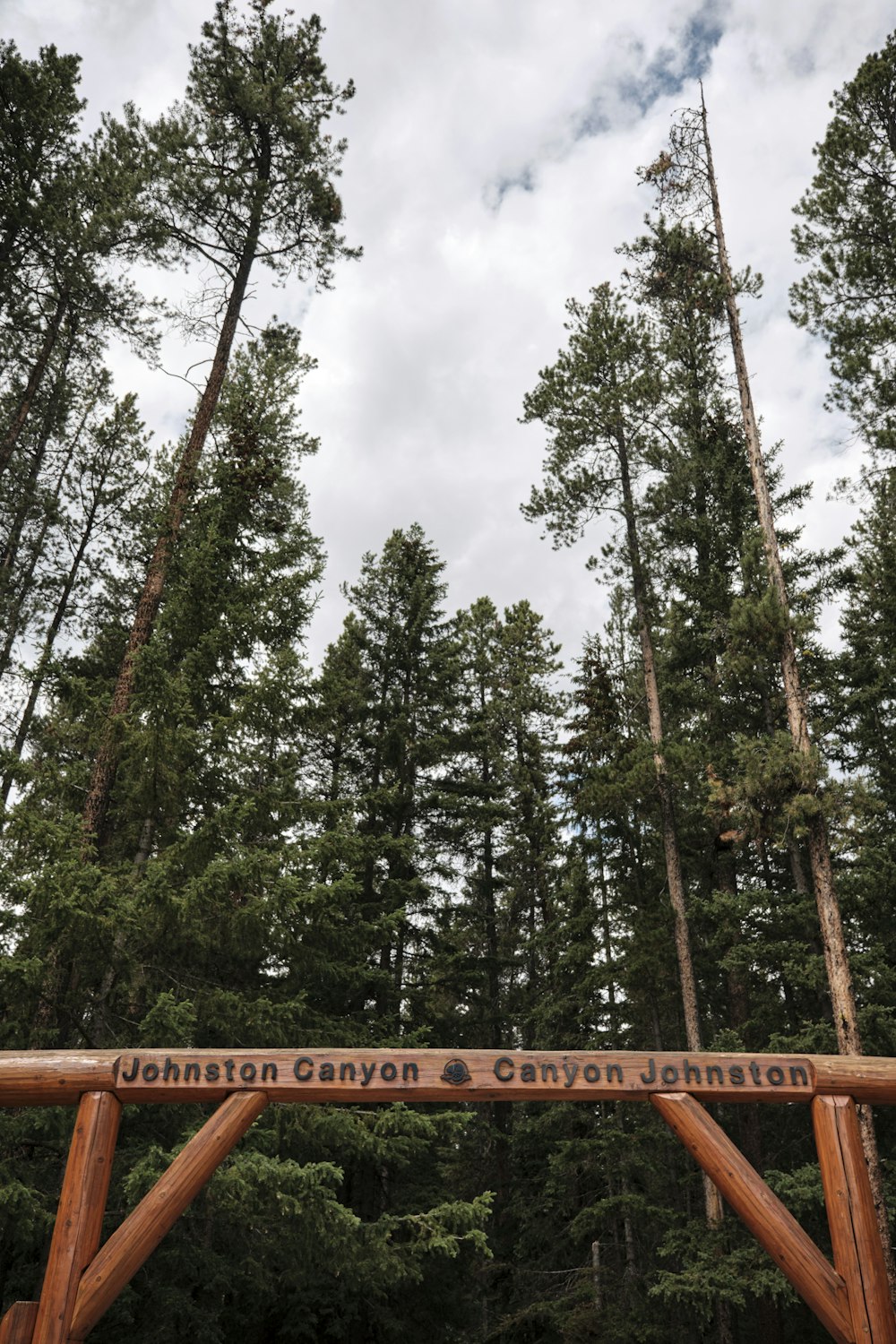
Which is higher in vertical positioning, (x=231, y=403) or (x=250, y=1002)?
(x=231, y=403)

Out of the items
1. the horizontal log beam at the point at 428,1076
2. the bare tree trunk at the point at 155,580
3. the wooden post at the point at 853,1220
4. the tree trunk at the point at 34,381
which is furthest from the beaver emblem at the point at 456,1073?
the tree trunk at the point at 34,381

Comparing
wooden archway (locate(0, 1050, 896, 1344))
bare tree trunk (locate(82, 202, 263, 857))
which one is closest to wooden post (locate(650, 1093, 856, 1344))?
wooden archway (locate(0, 1050, 896, 1344))

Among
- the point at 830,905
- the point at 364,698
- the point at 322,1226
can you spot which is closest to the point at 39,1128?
the point at 322,1226

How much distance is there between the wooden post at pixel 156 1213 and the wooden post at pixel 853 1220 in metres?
3.77

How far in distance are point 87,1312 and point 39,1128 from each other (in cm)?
398

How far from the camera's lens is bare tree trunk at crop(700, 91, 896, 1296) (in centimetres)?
1007

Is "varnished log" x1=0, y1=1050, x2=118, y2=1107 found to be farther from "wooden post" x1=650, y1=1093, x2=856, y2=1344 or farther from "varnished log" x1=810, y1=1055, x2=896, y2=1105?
"varnished log" x1=810, y1=1055, x2=896, y2=1105

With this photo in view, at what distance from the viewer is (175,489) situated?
40.8ft

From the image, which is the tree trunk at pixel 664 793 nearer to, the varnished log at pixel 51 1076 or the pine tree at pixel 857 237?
the pine tree at pixel 857 237

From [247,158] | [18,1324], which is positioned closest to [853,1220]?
[18,1324]

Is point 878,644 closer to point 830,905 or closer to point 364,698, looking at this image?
point 830,905

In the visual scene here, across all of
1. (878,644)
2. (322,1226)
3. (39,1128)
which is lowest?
(322,1226)

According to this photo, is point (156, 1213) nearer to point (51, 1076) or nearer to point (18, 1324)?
point (18, 1324)

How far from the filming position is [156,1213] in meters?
5.21
